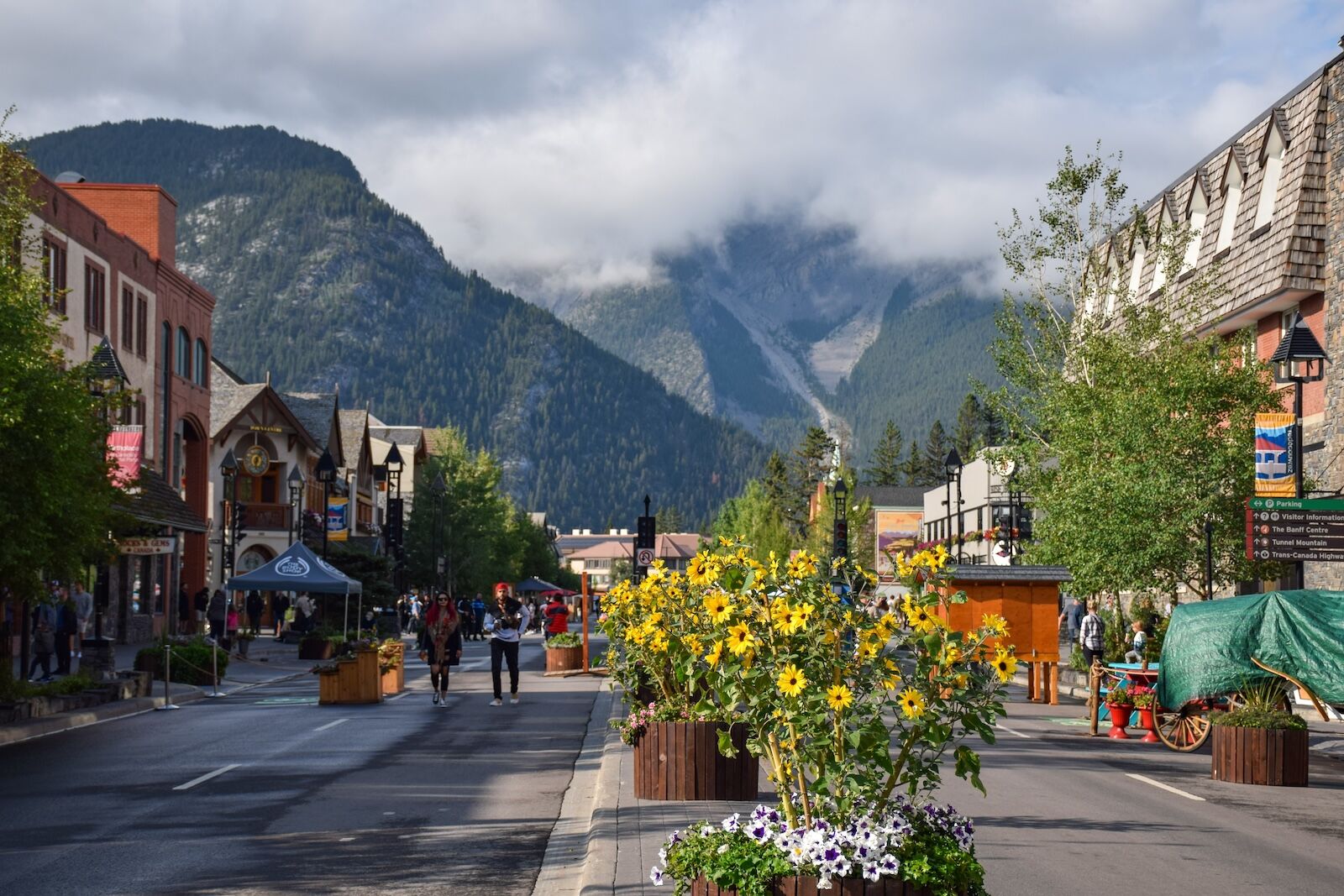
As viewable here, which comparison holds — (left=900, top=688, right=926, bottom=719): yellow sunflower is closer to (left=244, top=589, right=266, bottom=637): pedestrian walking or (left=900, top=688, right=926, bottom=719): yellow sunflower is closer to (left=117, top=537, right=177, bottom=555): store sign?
(left=117, top=537, right=177, bottom=555): store sign

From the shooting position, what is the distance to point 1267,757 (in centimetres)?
1606

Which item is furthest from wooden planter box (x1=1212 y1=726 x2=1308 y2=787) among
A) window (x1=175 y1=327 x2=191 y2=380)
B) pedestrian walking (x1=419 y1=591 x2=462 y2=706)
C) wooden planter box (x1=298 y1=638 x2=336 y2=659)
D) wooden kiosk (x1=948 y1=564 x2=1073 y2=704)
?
window (x1=175 y1=327 x2=191 y2=380)

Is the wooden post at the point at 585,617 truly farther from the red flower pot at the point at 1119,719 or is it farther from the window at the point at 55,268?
the red flower pot at the point at 1119,719

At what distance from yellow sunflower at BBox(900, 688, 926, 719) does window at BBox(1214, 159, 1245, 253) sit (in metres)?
32.3

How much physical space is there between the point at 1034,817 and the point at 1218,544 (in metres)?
19.7

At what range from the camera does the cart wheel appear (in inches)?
781

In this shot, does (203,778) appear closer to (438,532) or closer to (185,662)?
(185,662)

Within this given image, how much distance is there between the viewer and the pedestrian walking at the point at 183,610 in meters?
54.7

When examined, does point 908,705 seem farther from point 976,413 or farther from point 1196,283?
point 976,413

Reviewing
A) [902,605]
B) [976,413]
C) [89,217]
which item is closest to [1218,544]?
[902,605]

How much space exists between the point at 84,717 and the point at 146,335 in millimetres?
29688

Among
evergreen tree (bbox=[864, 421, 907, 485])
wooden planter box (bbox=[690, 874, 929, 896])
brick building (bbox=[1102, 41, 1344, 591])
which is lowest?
wooden planter box (bbox=[690, 874, 929, 896])

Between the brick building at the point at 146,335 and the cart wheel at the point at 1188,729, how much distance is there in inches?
1000

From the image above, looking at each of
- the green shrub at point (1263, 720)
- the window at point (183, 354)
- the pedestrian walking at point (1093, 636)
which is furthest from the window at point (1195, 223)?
the window at point (183, 354)
